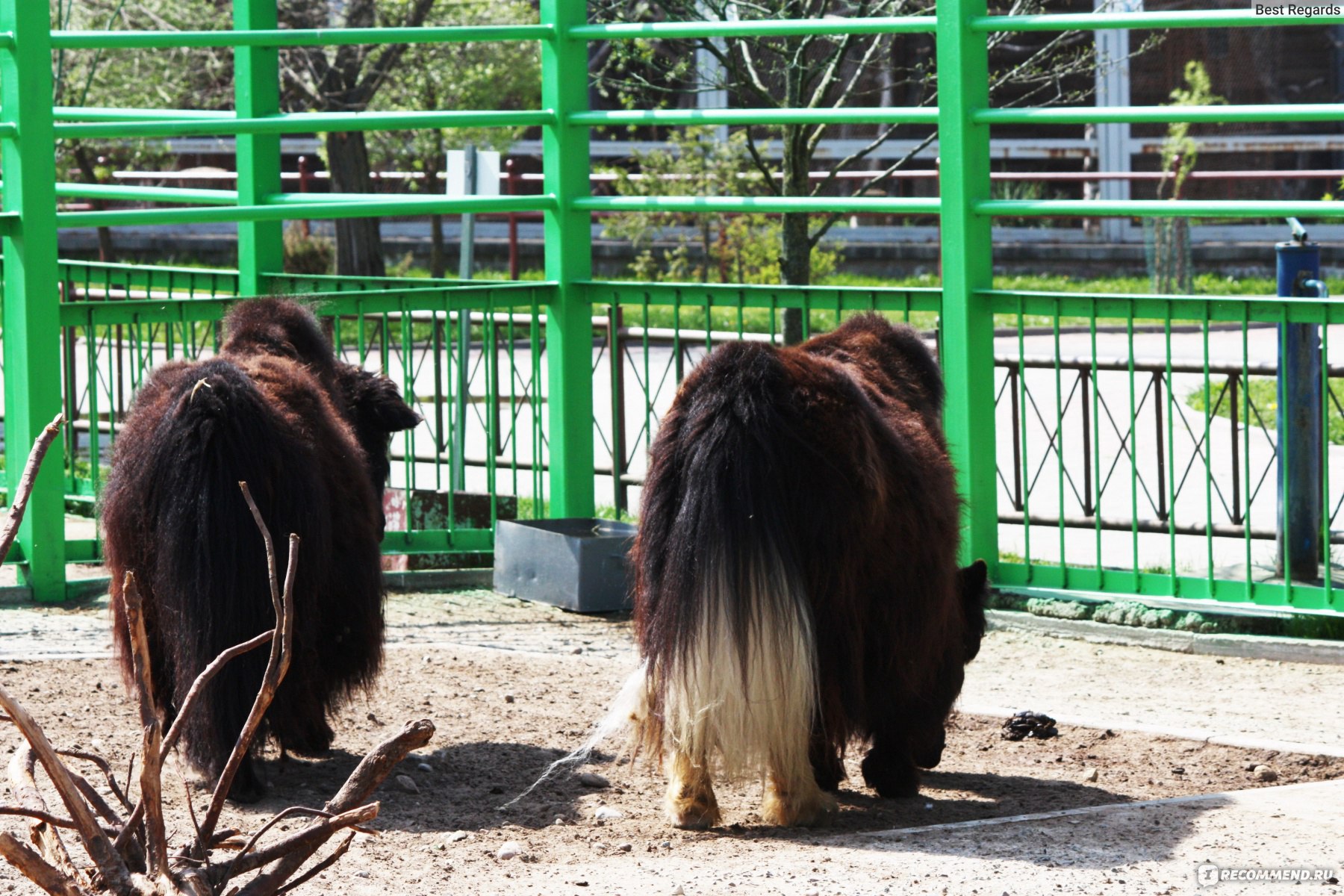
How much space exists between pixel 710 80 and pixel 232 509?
7619mm

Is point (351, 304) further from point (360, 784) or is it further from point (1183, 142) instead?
point (1183, 142)

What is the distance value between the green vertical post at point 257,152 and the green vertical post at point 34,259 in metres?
1.11

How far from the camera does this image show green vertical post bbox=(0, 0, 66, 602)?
675 cm

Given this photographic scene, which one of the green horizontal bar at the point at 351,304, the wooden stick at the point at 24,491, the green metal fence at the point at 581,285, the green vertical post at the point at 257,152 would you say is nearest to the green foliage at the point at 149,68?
the green vertical post at the point at 257,152

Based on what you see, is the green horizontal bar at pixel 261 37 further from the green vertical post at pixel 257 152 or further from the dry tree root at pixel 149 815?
the dry tree root at pixel 149 815

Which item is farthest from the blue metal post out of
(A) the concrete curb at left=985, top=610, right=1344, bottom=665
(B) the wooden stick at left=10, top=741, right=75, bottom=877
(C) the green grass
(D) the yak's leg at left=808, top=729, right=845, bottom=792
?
(B) the wooden stick at left=10, top=741, right=75, bottom=877

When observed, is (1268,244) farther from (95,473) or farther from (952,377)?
(95,473)

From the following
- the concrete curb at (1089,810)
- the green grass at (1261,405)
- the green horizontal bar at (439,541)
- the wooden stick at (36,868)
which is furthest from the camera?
the green grass at (1261,405)

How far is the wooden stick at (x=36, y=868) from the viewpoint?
278 cm

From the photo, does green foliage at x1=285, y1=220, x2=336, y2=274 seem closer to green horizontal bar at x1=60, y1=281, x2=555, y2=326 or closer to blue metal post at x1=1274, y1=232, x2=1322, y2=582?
green horizontal bar at x1=60, y1=281, x2=555, y2=326

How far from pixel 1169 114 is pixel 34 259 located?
4.42 metres

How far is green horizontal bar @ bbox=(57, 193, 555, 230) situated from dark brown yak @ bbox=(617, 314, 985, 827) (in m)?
3.22

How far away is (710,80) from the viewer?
11.4 meters

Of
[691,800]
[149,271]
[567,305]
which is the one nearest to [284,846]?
[691,800]
